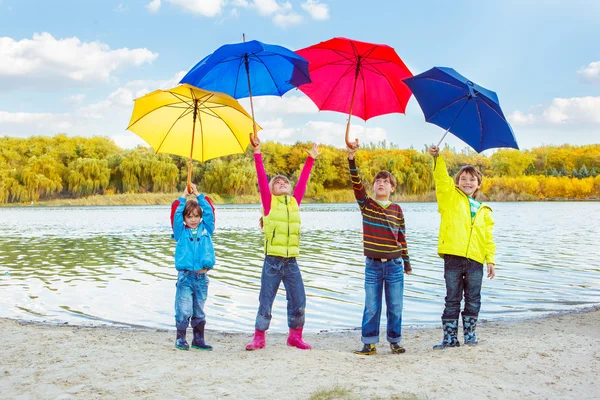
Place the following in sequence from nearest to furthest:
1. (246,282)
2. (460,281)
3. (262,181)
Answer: (460,281) → (262,181) → (246,282)

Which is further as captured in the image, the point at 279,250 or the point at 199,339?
the point at 199,339

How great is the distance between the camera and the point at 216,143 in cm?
600

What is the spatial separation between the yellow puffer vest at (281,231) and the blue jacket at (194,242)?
1.84ft

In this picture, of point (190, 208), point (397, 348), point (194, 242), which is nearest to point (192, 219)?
point (190, 208)

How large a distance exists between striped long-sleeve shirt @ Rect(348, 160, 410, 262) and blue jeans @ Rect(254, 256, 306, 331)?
736mm

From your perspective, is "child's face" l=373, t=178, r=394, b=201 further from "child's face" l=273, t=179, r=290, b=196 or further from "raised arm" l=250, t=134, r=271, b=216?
"raised arm" l=250, t=134, r=271, b=216

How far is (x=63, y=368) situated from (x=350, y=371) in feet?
7.64

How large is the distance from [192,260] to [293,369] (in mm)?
1520

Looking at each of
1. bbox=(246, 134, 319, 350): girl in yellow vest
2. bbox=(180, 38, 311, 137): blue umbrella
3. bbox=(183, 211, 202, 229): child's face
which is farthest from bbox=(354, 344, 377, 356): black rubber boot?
bbox=(180, 38, 311, 137): blue umbrella

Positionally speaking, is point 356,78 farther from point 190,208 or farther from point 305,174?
point 190,208

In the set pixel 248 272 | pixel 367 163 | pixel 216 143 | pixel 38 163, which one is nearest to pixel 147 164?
pixel 38 163

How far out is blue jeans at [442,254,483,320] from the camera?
5082 mm

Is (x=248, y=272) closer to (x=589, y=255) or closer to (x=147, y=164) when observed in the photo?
(x=589, y=255)

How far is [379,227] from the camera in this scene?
200 inches
